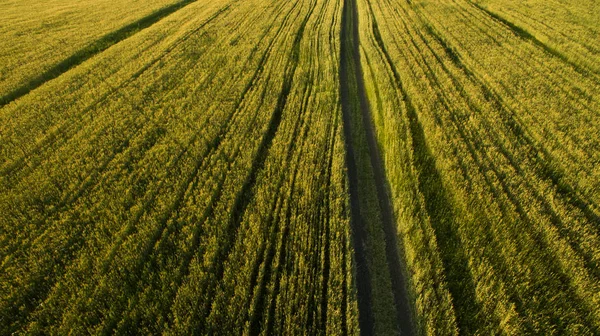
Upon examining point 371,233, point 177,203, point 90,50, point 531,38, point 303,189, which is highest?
point 90,50

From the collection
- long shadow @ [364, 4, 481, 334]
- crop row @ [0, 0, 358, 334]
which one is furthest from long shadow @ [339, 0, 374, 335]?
long shadow @ [364, 4, 481, 334]

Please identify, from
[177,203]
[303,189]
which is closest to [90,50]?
[177,203]

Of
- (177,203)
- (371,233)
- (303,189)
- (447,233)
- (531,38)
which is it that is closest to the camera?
(447,233)

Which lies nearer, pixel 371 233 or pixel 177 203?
pixel 371 233

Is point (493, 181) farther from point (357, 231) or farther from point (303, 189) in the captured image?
point (303, 189)

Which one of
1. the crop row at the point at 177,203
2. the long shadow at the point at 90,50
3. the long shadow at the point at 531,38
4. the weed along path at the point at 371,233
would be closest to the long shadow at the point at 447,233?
the weed along path at the point at 371,233

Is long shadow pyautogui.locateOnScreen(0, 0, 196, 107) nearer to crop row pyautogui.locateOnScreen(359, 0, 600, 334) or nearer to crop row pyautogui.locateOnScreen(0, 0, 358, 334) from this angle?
crop row pyautogui.locateOnScreen(0, 0, 358, 334)

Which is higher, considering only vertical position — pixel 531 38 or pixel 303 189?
pixel 531 38
